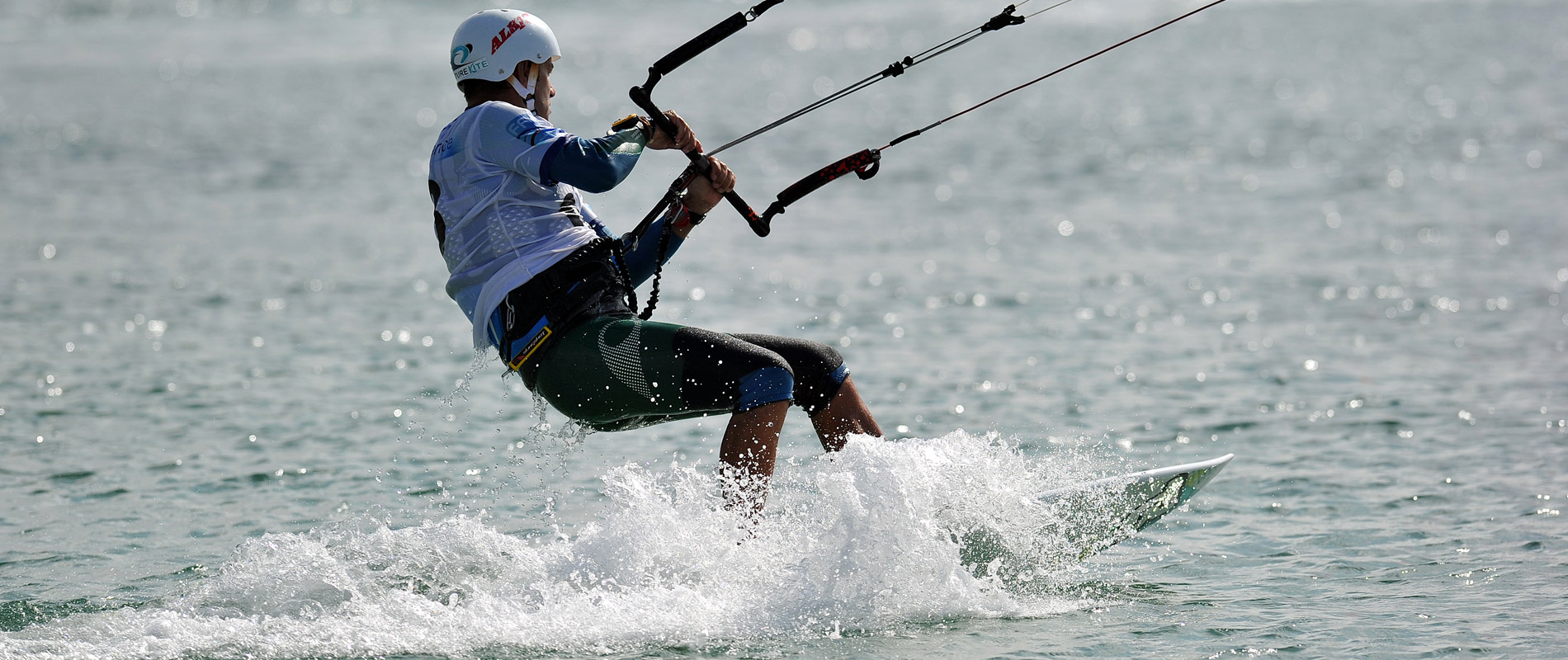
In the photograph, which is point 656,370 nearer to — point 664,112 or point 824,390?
point 824,390

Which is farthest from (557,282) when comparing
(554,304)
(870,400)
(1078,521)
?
(870,400)

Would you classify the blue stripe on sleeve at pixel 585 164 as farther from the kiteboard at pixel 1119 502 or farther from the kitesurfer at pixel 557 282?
the kiteboard at pixel 1119 502

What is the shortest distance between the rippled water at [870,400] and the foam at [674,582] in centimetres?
2

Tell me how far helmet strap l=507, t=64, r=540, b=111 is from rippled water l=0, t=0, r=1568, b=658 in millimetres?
1611

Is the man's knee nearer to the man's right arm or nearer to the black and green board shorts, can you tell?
the black and green board shorts

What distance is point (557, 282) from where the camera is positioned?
593 centimetres

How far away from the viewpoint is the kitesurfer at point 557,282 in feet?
19.2

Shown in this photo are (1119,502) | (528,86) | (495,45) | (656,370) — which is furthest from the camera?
(1119,502)

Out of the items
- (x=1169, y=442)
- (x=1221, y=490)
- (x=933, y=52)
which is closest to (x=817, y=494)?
(x=933, y=52)

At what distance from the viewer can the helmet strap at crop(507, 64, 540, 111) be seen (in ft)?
20.0

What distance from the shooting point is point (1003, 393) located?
11.1m

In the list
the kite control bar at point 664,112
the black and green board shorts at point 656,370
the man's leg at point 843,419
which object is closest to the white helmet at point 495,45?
Result: the kite control bar at point 664,112

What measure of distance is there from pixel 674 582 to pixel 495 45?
2.12 meters

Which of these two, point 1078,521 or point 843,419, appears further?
point 1078,521
